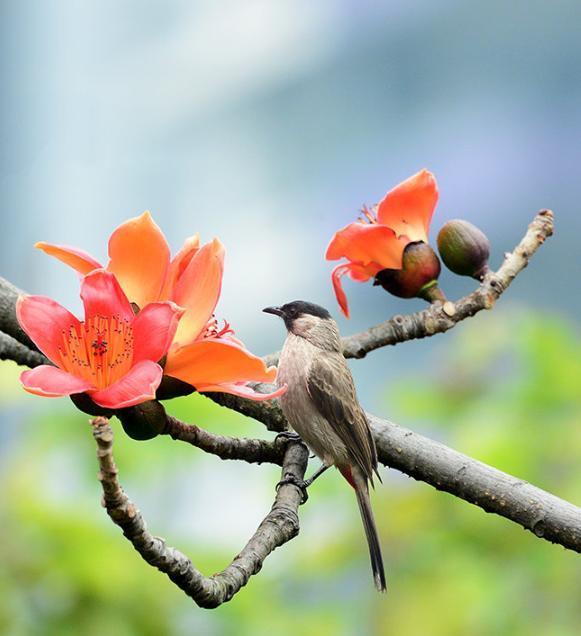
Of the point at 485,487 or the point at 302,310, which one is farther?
the point at 302,310

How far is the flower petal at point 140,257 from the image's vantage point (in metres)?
0.79

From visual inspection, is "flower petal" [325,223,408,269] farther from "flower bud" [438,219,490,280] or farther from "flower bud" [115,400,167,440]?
"flower bud" [115,400,167,440]

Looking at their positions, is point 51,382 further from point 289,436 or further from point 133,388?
point 289,436

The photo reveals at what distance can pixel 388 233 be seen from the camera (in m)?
1.18

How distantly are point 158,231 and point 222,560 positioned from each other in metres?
1.14

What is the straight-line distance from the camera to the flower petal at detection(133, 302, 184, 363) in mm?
732

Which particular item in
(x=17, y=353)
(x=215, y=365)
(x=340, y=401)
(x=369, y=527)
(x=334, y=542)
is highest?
(x=215, y=365)

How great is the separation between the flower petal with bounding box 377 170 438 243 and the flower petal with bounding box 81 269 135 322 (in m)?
0.50

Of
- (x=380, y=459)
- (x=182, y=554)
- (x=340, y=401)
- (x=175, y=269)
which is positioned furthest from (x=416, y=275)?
(x=182, y=554)

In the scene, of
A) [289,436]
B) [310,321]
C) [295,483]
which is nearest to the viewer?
[295,483]

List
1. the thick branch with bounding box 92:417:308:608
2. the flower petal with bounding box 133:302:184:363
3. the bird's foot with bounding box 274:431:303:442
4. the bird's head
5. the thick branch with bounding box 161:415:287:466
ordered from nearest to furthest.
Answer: the thick branch with bounding box 92:417:308:608 < the flower petal with bounding box 133:302:184:363 < the thick branch with bounding box 161:415:287:466 < the bird's foot with bounding box 274:431:303:442 < the bird's head

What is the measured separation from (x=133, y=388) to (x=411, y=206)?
577 millimetres

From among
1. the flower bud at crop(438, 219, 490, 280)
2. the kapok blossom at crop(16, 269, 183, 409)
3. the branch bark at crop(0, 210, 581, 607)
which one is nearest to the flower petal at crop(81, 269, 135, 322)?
the kapok blossom at crop(16, 269, 183, 409)

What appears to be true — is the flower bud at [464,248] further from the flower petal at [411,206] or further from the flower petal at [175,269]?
the flower petal at [175,269]
